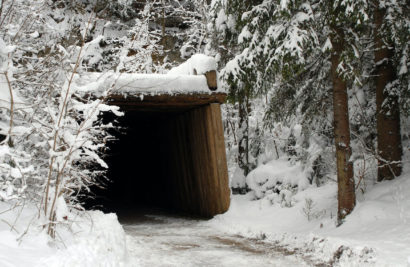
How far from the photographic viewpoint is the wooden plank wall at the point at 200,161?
405 inches

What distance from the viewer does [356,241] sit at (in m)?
5.72

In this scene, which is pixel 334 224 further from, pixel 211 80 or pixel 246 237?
pixel 211 80

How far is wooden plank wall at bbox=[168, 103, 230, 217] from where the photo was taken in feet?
33.8

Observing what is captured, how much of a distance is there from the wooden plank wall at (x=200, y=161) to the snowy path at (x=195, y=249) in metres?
1.31

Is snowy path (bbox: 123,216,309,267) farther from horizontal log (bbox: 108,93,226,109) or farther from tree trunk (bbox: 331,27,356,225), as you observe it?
horizontal log (bbox: 108,93,226,109)

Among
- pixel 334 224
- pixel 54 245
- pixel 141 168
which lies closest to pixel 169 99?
pixel 334 224

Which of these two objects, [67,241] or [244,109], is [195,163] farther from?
[67,241]

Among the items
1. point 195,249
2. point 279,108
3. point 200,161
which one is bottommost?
point 195,249

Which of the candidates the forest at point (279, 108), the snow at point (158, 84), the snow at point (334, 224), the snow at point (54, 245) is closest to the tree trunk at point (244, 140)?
the forest at point (279, 108)

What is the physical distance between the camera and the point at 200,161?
36.4ft

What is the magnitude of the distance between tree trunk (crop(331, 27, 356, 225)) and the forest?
19 mm

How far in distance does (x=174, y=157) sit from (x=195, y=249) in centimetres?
660

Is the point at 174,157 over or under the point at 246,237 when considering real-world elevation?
over

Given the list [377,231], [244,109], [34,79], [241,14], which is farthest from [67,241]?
[244,109]
